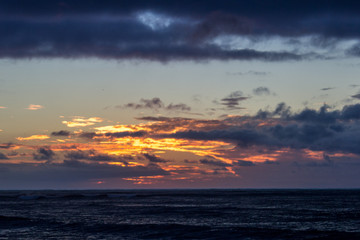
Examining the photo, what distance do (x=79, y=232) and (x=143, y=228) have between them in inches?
288

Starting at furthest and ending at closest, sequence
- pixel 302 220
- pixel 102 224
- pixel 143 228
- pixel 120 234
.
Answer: pixel 302 220, pixel 102 224, pixel 143 228, pixel 120 234

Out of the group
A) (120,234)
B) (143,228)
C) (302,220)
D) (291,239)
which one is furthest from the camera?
(302,220)

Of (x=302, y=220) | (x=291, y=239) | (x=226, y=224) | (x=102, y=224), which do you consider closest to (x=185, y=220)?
(x=226, y=224)

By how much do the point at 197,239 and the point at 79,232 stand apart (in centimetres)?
1349

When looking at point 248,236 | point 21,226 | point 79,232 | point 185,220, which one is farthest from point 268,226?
point 21,226

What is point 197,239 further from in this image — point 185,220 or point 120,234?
point 185,220

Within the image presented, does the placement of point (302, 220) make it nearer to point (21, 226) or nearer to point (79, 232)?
point (79, 232)

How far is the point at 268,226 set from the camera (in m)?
48.8

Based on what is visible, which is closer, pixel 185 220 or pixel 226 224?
pixel 226 224

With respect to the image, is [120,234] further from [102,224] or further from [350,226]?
[350,226]

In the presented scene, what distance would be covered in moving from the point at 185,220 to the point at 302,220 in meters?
15.6

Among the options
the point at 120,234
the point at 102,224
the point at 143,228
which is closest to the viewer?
the point at 120,234

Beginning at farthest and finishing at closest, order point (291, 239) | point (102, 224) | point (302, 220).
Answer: point (302, 220) < point (102, 224) < point (291, 239)

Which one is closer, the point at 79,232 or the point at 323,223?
the point at 79,232
